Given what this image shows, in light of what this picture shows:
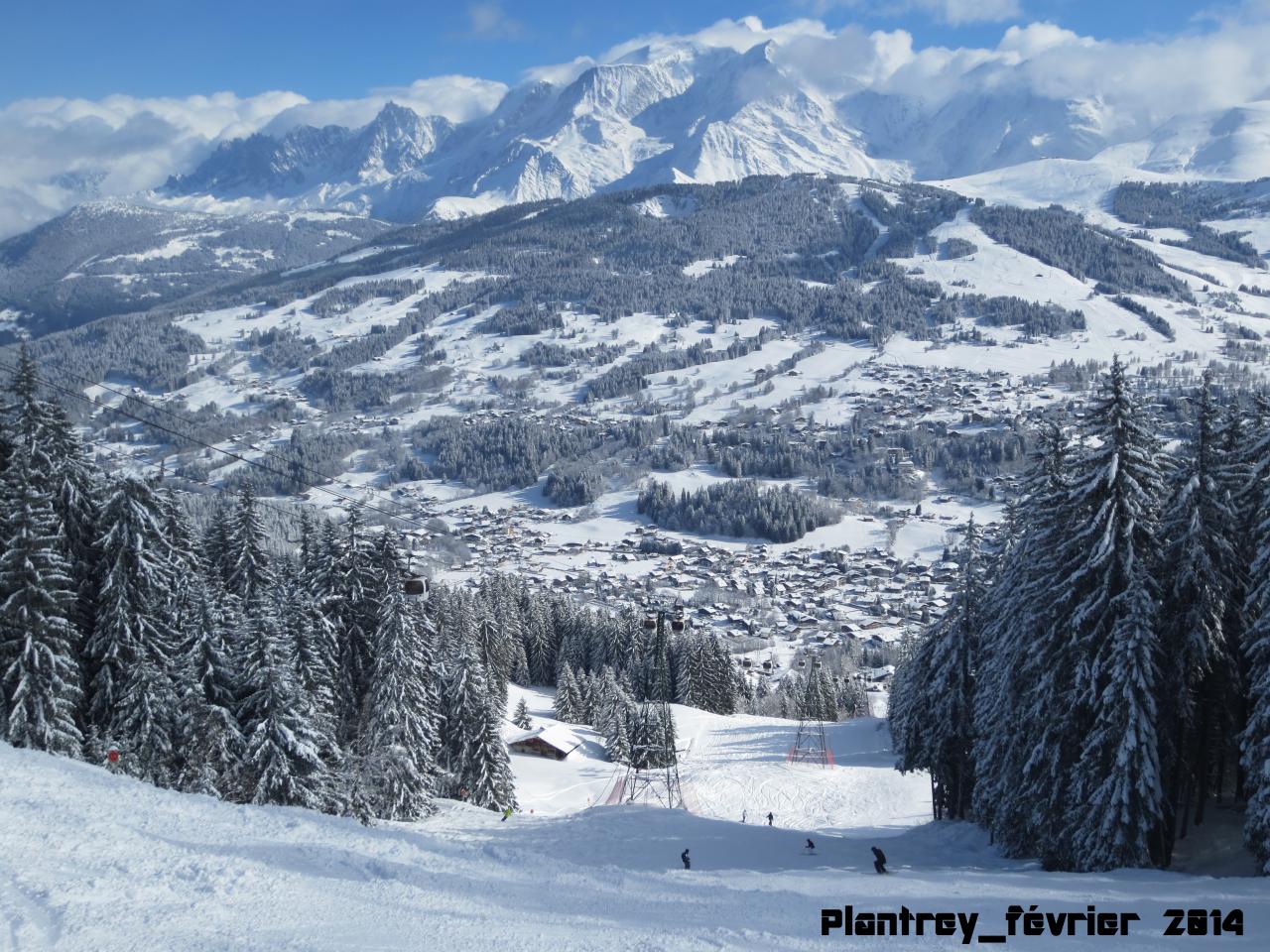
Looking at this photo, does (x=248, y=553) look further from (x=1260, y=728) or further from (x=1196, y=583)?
Result: (x=1260, y=728)

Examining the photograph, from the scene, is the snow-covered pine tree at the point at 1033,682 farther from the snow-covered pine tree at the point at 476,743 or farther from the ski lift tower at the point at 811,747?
the ski lift tower at the point at 811,747

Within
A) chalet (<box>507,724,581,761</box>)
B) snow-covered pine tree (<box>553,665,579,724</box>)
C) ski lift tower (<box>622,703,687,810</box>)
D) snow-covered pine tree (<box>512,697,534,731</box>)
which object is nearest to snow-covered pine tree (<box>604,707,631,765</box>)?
chalet (<box>507,724,581,761</box>)

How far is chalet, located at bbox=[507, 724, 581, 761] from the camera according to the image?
59094 millimetres

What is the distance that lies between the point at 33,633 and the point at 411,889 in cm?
1819

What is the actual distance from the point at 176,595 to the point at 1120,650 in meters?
31.4

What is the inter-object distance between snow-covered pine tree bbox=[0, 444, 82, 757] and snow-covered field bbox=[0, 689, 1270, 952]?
18.1ft

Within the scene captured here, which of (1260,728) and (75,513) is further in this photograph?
(75,513)

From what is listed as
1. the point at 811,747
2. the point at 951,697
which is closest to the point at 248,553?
the point at 951,697

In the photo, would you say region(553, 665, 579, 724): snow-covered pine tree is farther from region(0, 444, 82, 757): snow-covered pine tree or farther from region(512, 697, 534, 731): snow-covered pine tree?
region(0, 444, 82, 757): snow-covered pine tree

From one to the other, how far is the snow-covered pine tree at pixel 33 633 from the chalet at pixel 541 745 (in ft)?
114

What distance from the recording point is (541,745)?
2341 inches

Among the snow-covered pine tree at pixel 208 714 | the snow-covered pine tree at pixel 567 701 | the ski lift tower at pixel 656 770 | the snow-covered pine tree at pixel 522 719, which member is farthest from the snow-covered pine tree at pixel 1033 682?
the snow-covered pine tree at pixel 567 701

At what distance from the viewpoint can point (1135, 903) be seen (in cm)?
1716

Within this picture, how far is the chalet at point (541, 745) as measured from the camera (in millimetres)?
59094
